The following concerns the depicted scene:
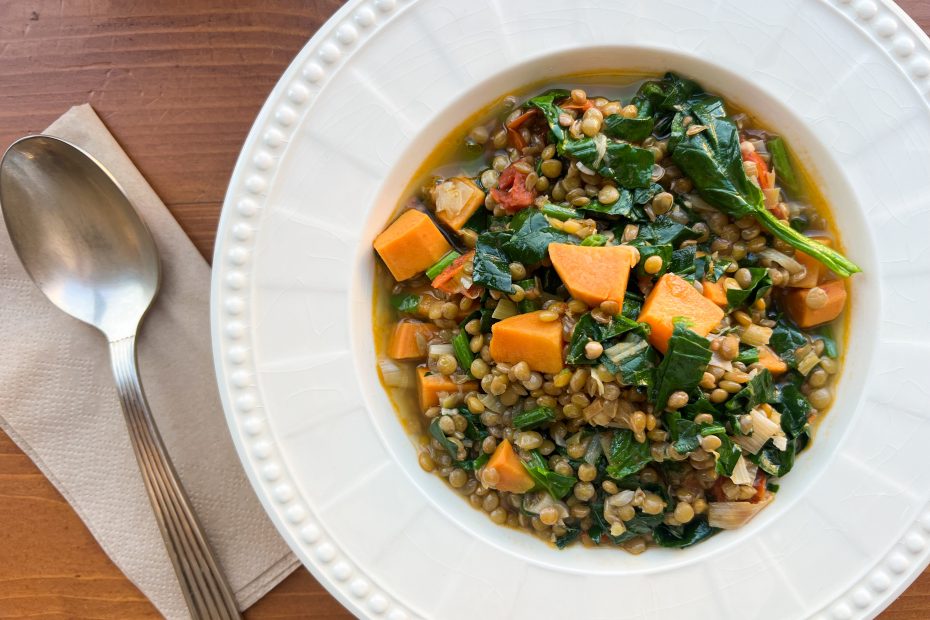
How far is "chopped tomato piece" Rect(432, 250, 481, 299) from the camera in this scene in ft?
9.27

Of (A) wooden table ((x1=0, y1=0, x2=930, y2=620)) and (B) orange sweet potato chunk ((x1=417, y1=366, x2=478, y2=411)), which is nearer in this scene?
(B) orange sweet potato chunk ((x1=417, y1=366, x2=478, y2=411))

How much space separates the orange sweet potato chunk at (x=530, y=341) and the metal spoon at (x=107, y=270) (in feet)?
5.45

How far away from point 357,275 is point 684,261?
1327 millimetres

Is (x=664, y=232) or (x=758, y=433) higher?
(x=664, y=232)

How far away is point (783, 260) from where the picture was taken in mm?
2824

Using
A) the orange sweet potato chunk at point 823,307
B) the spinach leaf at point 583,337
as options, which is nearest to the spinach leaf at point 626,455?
the spinach leaf at point 583,337

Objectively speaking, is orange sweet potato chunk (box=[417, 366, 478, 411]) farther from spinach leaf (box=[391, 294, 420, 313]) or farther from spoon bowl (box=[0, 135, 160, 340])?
spoon bowl (box=[0, 135, 160, 340])

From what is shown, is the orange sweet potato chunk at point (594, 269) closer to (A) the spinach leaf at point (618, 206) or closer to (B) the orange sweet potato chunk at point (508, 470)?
(A) the spinach leaf at point (618, 206)

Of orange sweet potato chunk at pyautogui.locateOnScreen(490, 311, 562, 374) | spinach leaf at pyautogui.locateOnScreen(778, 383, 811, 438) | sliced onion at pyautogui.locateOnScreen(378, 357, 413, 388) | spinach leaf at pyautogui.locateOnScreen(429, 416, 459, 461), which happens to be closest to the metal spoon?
sliced onion at pyautogui.locateOnScreen(378, 357, 413, 388)

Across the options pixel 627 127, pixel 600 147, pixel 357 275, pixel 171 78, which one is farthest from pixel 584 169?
pixel 171 78

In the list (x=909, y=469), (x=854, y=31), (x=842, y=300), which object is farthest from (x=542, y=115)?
(x=909, y=469)

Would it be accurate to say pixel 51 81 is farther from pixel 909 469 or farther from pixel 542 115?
pixel 909 469

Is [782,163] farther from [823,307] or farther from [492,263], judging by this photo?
[492,263]

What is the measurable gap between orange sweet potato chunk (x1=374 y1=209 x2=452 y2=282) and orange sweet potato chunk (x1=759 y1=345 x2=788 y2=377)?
1.39m
